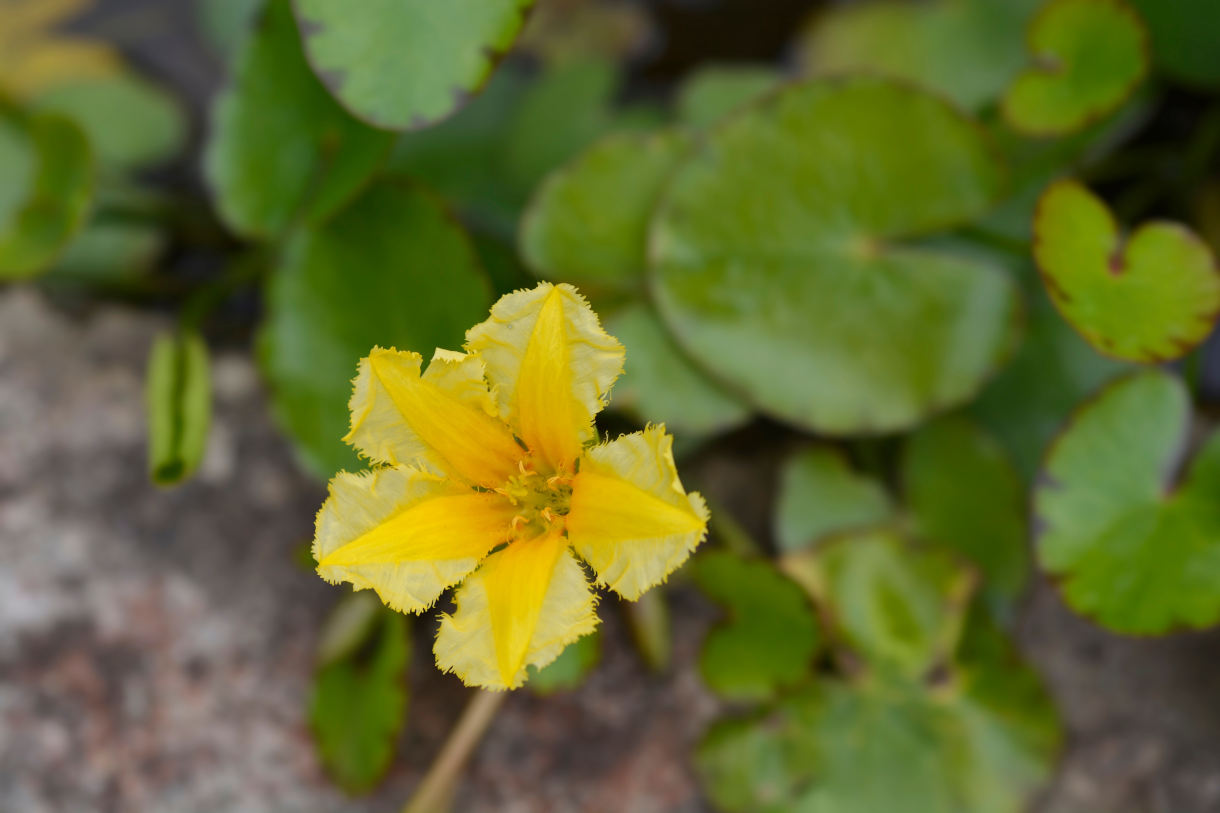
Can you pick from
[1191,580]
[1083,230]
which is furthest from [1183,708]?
[1083,230]

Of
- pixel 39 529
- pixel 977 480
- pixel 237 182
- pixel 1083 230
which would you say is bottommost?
pixel 39 529

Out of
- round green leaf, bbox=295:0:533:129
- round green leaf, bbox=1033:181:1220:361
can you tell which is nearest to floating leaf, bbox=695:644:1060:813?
round green leaf, bbox=1033:181:1220:361

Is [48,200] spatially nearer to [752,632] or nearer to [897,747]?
[752,632]

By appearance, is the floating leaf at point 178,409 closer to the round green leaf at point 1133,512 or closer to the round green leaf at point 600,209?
the round green leaf at point 600,209

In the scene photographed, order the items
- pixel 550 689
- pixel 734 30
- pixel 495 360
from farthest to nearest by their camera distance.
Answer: pixel 734 30 → pixel 550 689 → pixel 495 360

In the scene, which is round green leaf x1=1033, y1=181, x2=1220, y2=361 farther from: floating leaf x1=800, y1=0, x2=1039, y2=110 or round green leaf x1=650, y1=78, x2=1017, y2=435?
floating leaf x1=800, y1=0, x2=1039, y2=110

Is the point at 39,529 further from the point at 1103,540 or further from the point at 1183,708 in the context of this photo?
the point at 1183,708
